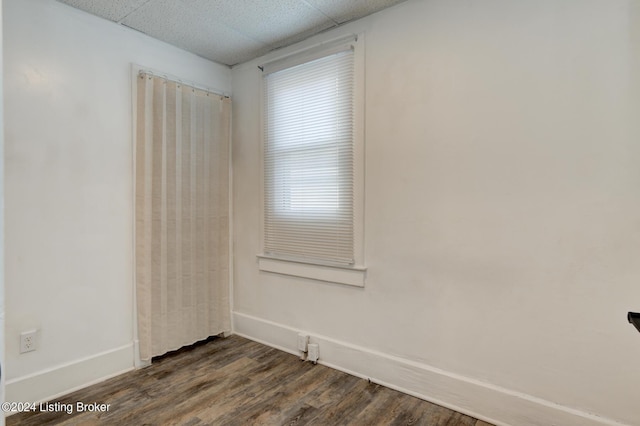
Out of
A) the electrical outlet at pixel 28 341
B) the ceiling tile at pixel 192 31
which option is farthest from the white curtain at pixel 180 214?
A: the electrical outlet at pixel 28 341

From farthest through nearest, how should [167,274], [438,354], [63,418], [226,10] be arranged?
[167,274]
[226,10]
[438,354]
[63,418]

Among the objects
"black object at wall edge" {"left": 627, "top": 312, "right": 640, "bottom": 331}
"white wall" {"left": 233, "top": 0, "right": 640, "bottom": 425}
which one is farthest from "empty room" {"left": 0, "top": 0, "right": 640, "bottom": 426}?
"black object at wall edge" {"left": 627, "top": 312, "right": 640, "bottom": 331}

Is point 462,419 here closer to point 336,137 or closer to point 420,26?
point 336,137

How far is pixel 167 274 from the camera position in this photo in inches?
110

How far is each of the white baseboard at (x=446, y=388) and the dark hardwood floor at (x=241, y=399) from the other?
0.22 ft

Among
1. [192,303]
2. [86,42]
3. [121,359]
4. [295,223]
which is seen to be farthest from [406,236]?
[86,42]

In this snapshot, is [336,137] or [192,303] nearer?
[336,137]

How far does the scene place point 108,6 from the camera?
2342 millimetres

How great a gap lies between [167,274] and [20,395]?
1.09m

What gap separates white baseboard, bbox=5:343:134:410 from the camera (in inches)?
83.7

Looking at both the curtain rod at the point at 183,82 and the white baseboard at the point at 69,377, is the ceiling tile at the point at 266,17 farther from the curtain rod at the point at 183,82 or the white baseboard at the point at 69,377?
the white baseboard at the point at 69,377

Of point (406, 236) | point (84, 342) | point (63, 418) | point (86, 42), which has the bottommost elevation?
point (63, 418)

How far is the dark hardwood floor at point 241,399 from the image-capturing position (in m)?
2.03

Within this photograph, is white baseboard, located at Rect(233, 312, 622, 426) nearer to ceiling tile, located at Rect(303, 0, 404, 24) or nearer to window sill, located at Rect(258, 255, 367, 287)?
window sill, located at Rect(258, 255, 367, 287)
